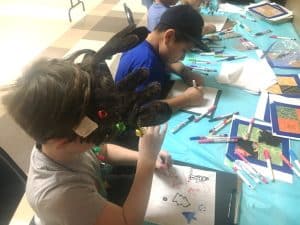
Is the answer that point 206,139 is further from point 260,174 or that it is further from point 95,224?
point 95,224

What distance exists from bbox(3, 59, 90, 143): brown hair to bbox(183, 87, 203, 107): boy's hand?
644 mm

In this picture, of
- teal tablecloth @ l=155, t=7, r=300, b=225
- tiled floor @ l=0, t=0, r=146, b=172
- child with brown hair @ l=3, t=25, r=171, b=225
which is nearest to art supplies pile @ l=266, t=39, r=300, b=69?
teal tablecloth @ l=155, t=7, r=300, b=225

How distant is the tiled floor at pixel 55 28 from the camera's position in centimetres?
285

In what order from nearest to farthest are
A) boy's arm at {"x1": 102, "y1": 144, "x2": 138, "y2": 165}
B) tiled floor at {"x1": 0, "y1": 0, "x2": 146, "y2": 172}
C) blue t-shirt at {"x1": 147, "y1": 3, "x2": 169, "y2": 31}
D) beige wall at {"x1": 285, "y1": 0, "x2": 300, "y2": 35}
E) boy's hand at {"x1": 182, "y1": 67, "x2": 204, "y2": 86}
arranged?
boy's arm at {"x1": 102, "y1": 144, "x2": 138, "y2": 165}
boy's hand at {"x1": 182, "y1": 67, "x2": 204, "y2": 86}
blue t-shirt at {"x1": 147, "y1": 3, "x2": 169, "y2": 31}
beige wall at {"x1": 285, "y1": 0, "x2": 300, "y2": 35}
tiled floor at {"x1": 0, "y1": 0, "x2": 146, "y2": 172}

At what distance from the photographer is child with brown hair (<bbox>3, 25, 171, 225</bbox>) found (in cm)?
61

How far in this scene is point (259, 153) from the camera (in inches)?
38.3

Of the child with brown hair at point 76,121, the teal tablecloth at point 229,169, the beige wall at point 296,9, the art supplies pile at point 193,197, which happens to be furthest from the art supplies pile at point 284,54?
the child with brown hair at point 76,121

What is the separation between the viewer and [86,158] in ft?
2.74

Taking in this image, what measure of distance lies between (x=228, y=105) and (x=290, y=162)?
13.3 inches

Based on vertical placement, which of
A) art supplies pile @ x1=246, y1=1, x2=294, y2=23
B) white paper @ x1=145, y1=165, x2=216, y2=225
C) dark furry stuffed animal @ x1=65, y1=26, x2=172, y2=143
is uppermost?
dark furry stuffed animal @ x1=65, y1=26, x2=172, y2=143

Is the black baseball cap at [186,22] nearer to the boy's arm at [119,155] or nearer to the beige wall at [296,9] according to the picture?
the boy's arm at [119,155]

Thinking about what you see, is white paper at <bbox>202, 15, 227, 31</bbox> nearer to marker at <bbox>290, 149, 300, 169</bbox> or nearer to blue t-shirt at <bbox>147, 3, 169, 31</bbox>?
blue t-shirt at <bbox>147, 3, 169, 31</bbox>

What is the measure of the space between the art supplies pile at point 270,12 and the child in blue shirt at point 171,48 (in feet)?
2.81

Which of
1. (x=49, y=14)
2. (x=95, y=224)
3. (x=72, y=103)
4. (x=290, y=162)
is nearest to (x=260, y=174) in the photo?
(x=290, y=162)
